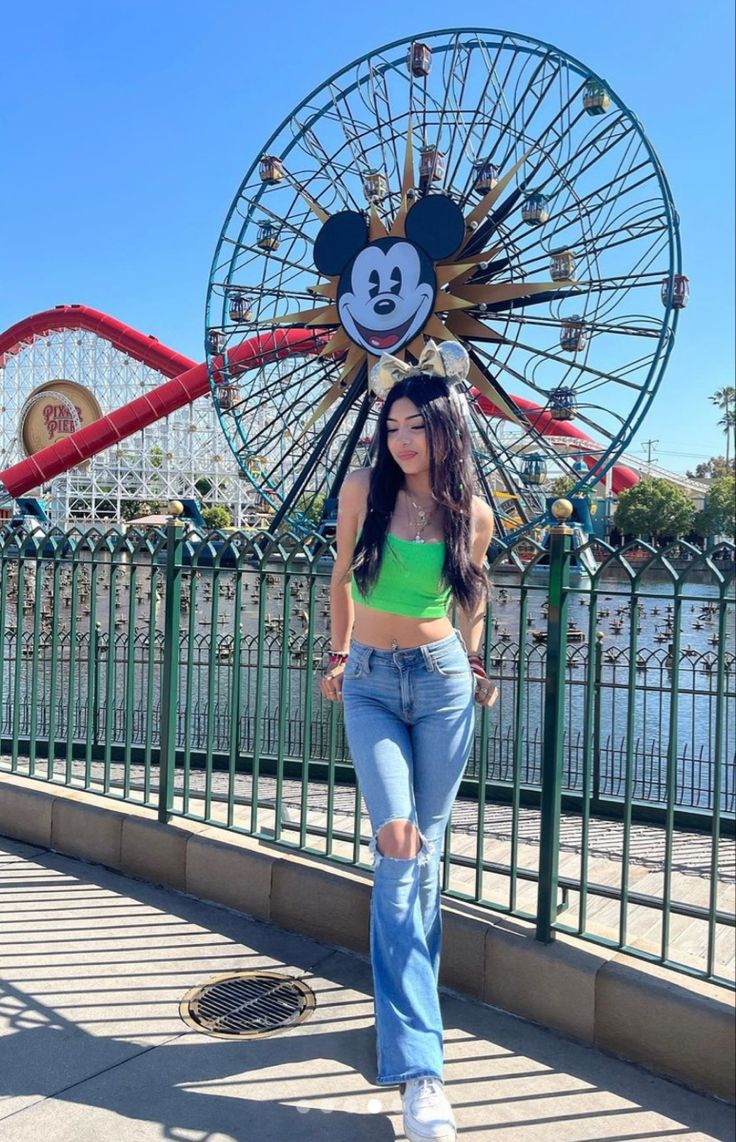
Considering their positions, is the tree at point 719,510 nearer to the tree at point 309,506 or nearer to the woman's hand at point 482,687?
the tree at point 309,506

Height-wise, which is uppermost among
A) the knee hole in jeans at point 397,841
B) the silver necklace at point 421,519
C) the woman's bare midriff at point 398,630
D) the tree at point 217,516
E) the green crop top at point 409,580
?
the tree at point 217,516

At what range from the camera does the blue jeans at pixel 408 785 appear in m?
2.40

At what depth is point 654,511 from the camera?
190ft

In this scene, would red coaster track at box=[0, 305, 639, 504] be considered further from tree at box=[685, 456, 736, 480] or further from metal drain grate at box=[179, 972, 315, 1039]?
tree at box=[685, 456, 736, 480]

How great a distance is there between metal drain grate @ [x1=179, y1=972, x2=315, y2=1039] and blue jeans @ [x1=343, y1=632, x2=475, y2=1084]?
1.71 ft

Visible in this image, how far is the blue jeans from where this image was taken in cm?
240

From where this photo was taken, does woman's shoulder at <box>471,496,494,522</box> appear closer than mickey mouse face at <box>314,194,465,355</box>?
Yes

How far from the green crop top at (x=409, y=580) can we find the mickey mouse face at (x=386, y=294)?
1617cm

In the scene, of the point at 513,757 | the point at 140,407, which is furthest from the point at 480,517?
the point at 140,407

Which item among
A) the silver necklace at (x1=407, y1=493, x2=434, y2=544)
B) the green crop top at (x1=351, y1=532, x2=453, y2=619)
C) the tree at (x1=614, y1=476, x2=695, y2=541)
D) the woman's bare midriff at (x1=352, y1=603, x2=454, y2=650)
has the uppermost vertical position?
the tree at (x1=614, y1=476, x2=695, y2=541)

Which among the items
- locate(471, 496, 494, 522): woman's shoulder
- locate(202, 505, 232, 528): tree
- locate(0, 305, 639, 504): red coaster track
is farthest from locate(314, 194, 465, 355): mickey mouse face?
locate(202, 505, 232, 528): tree

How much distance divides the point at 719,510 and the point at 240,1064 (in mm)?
60960

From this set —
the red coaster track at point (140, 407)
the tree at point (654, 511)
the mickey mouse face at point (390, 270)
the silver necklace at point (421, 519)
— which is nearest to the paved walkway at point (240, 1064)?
the silver necklace at point (421, 519)

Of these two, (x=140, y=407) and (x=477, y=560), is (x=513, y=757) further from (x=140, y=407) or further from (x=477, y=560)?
(x=140, y=407)
